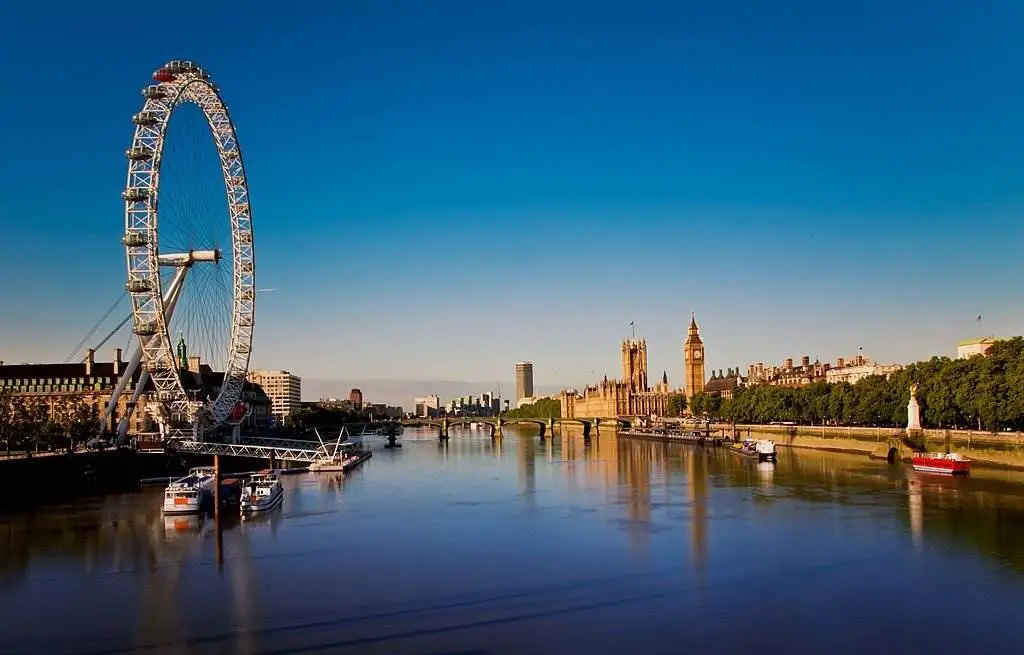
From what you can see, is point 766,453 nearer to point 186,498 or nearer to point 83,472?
point 186,498

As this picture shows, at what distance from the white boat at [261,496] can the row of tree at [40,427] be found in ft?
65.4

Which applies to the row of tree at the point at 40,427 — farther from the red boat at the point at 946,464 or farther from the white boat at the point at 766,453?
the red boat at the point at 946,464

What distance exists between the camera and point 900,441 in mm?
69000

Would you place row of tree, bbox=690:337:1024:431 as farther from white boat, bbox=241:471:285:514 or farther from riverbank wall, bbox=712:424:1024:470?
white boat, bbox=241:471:285:514

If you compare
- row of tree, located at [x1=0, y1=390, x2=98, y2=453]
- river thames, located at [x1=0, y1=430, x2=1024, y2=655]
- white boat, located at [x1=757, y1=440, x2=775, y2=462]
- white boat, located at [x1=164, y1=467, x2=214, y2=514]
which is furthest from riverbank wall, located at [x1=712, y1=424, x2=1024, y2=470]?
row of tree, located at [x1=0, y1=390, x2=98, y2=453]

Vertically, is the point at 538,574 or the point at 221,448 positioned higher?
the point at 221,448

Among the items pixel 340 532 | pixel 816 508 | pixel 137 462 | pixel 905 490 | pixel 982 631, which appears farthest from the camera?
pixel 137 462

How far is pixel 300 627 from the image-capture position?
22953 millimetres

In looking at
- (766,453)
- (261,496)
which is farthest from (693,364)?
(261,496)

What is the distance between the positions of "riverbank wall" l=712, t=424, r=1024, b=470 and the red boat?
4.93 feet

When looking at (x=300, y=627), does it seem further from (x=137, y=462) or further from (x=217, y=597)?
(x=137, y=462)

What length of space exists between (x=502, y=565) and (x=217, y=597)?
938 centimetres

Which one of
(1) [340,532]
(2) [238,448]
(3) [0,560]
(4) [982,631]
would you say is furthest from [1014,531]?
(2) [238,448]

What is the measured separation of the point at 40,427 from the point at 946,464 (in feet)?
192
